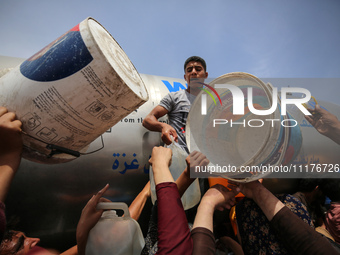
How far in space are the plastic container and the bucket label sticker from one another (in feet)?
2.26

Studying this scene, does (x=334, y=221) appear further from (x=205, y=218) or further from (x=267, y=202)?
(x=205, y=218)

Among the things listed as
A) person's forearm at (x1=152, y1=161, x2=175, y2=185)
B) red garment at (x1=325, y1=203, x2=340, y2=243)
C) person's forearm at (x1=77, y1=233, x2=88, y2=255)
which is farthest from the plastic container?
red garment at (x1=325, y1=203, x2=340, y2=243)

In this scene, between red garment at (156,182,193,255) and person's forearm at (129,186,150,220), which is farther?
person's forearm at (129,186,150,220)

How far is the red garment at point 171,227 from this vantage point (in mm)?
746

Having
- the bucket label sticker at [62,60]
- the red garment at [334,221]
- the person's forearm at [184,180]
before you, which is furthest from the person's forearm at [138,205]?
the red garment at [334,221]

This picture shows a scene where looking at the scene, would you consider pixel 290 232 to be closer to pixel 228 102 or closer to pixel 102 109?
pixel 228 102

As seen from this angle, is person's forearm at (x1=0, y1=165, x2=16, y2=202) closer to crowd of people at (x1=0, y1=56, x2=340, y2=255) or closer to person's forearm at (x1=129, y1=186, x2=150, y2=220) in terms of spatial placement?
crowd of people at (x1=0, y1=56, x2=340, y2=255)

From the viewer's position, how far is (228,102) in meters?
1.16

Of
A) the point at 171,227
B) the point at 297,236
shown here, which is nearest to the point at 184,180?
the point at 171,227

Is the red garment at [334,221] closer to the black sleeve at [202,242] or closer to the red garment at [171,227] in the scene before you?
the black sleeve at [202,242]

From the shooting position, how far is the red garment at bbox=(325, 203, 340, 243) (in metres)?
1.61

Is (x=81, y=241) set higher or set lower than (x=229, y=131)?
lower

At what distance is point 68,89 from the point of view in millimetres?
815

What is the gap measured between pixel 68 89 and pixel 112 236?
76 cm
